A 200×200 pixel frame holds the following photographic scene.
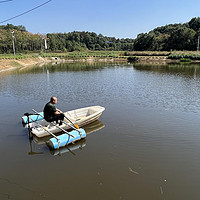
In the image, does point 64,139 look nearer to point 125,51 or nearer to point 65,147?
point 65,147

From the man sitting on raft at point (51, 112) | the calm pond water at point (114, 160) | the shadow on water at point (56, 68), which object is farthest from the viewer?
the shadow on water at point (56, 68)

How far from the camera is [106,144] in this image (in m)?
8.88

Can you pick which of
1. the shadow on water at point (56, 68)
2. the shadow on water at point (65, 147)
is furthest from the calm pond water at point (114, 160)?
the shadow on water at point (56, 68)

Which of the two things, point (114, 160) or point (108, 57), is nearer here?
point (114, 160)

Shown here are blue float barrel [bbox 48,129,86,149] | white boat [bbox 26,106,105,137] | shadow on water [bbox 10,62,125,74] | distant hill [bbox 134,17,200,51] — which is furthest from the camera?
distant hill [bbox 134,17,200,51]

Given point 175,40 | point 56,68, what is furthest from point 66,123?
point 175,40

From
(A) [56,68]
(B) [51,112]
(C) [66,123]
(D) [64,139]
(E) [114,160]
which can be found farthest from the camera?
(A) [56,68]

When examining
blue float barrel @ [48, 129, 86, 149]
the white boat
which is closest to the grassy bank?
the white boat

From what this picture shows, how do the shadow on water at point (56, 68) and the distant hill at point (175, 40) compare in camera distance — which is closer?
the shadow on water at point (56, 68)

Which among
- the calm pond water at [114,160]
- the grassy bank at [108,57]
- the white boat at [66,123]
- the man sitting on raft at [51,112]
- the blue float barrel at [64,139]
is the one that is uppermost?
the grassy bank at [108,57]

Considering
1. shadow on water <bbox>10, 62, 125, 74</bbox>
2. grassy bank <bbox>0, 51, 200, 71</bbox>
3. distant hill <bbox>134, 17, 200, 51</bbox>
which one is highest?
distant hill <bbox>134, 17, 200, 51</bbox>

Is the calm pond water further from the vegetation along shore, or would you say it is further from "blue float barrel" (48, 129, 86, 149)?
the vegetation along shore

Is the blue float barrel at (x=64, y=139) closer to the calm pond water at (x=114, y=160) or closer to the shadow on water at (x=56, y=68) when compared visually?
the calm pond water at (x=114, y=160)

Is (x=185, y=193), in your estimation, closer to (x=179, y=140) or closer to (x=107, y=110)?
(x=179, y=140)
